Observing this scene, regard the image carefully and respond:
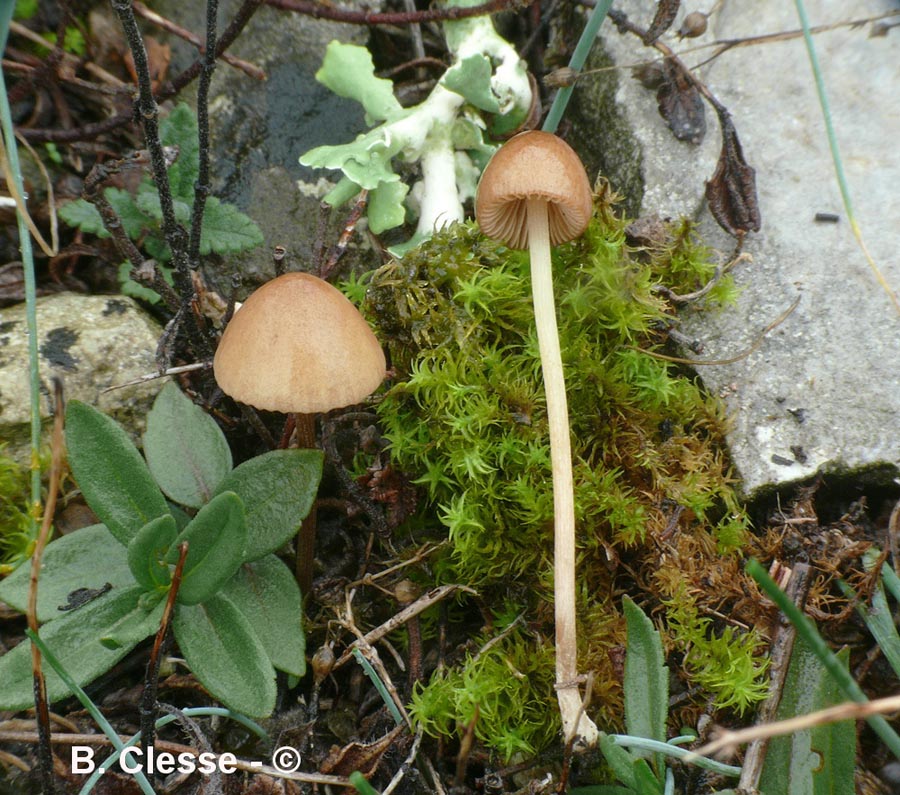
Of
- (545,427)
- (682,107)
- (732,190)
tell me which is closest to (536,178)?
(545,427)

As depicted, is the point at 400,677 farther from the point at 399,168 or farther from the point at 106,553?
the point at 399,168

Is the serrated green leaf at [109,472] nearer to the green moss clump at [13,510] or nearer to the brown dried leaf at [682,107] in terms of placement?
the green moss clump at [13,510]

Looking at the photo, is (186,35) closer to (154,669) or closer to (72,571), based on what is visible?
(72,571)

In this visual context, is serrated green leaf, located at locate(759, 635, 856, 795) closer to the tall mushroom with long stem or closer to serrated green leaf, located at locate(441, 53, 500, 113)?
the tall mushroom with long stem

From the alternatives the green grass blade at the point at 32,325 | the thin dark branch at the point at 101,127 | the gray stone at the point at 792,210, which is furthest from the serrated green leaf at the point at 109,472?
the gray stone at the point at 792,210

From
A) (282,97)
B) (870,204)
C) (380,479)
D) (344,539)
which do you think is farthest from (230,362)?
(870,204)

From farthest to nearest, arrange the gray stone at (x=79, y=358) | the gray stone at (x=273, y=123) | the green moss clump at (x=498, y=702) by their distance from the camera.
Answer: the gray stone at (x=273, y=123), the gray stone at (x=79, y=358), the green moss clump at (x=498, y=702)
